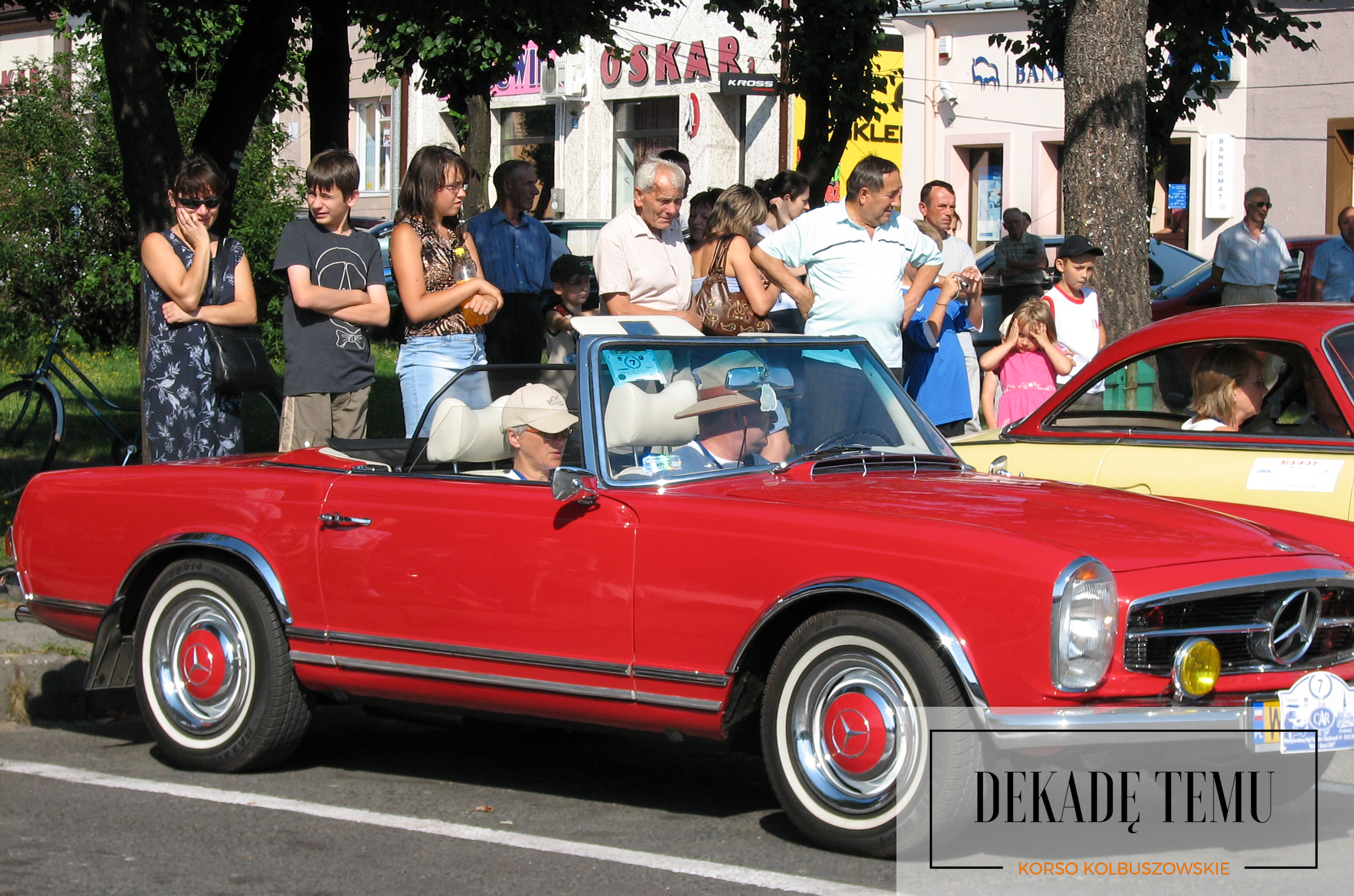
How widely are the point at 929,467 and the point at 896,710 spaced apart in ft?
4.23

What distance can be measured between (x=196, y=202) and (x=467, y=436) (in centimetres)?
240

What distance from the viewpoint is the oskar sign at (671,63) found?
1270 inches

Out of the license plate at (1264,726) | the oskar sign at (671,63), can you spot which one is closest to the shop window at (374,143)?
the oskar sign at (671,63)

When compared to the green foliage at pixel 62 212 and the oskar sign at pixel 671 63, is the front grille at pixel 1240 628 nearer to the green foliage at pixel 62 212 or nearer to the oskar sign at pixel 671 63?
the green foliage at pixel 62 212

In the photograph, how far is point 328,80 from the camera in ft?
43.7

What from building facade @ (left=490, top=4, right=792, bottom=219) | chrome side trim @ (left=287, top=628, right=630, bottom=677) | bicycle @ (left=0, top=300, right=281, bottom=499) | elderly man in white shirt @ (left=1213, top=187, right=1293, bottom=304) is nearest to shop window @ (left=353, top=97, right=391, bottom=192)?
building facade @ (left=490, top=4, right=792, bottom=219)

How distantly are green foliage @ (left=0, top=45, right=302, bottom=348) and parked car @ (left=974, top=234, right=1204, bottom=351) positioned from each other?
818cm

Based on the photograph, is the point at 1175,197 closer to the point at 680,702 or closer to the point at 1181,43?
the point at 1181,43

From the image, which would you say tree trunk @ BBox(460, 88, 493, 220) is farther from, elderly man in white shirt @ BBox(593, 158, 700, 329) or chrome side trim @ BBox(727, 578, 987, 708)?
chrome side trim @ BBox(727, 578, 987, 708)

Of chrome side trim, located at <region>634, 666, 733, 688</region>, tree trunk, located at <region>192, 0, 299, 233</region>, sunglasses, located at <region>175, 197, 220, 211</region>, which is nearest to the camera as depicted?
chrome side trim, located at <region>634, 666, 733, 688</region>

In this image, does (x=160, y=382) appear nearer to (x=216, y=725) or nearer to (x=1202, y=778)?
(x=216, y=725)

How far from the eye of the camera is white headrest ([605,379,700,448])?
17.1 feet

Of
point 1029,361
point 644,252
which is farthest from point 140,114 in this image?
point 1029,361

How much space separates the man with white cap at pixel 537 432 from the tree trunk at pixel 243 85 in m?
7.09
